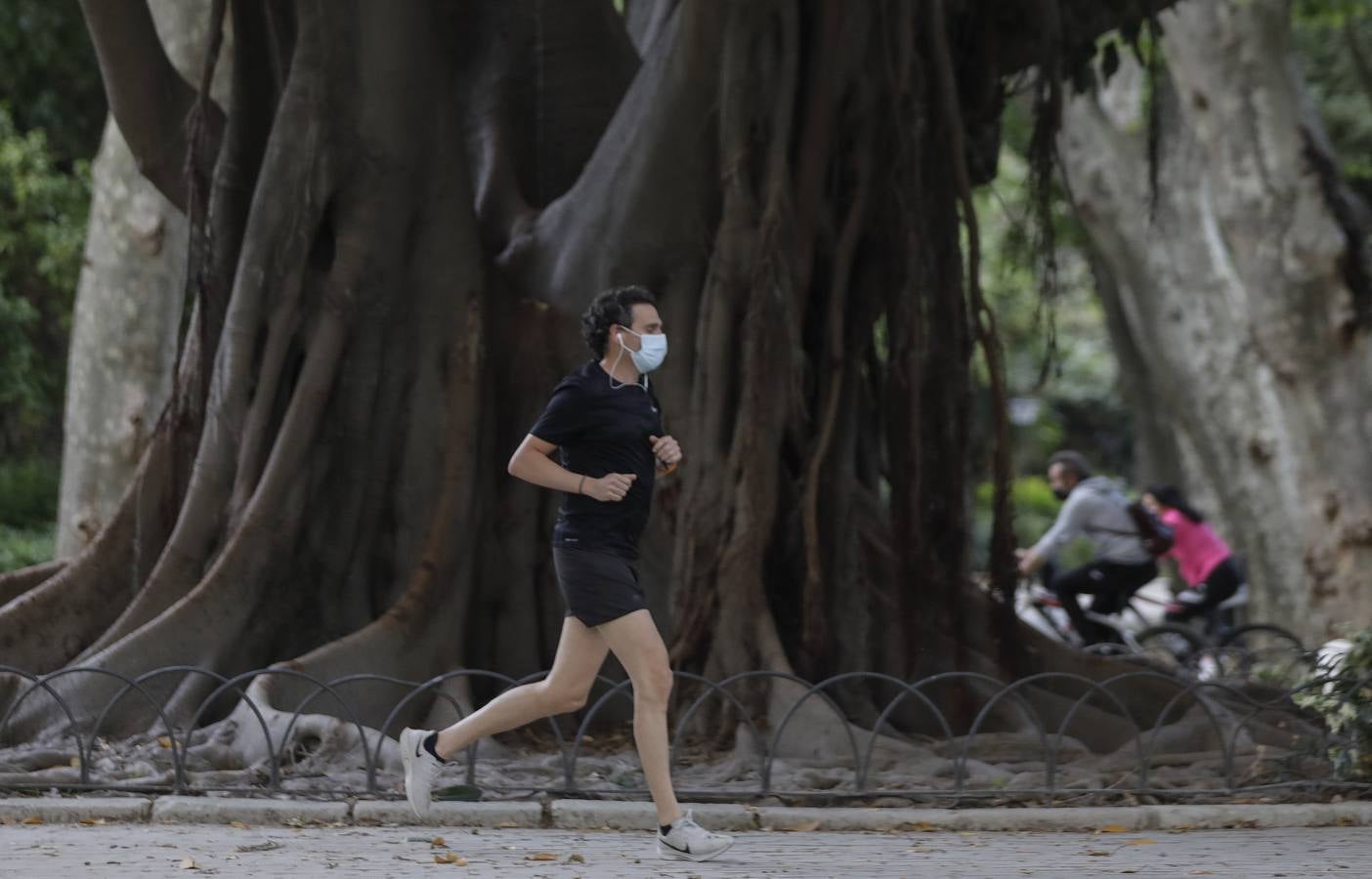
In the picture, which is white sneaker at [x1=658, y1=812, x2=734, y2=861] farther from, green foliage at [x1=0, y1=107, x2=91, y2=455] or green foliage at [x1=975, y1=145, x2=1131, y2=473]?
green foliage at [x1=975, y1=145, x2=1131, y2=473]

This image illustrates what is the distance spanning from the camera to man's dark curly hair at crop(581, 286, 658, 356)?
6.17 m

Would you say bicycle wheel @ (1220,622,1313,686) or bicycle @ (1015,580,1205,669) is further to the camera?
bicycle @ (1015,580,1205,669)

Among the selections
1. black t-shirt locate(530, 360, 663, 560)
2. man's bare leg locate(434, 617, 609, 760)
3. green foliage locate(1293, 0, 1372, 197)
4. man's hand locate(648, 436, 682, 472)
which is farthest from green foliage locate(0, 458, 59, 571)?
green foliage locate(1293, 0, 1372, 197)

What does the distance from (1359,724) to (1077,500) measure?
582cm

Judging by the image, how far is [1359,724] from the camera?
7.36 m

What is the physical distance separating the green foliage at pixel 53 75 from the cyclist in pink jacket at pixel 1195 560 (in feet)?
40.4

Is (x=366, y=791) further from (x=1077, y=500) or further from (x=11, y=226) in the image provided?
(x=11, y=226)

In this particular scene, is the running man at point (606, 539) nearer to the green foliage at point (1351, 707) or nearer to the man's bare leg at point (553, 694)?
the man's bare leg at point (553, 694)

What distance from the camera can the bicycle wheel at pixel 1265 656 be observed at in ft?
34.3

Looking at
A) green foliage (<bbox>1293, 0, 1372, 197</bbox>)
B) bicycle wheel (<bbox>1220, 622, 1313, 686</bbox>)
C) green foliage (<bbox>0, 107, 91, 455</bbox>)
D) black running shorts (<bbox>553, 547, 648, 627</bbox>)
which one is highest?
green foliage (<bbox>1293, 0, 1372, 197</bbox>)

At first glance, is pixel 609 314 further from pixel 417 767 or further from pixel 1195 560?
pixel 1195 560

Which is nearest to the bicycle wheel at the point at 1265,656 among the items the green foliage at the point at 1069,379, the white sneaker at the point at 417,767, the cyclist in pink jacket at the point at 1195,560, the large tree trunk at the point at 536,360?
the cyclist in pink jacket at the point at 1195,560

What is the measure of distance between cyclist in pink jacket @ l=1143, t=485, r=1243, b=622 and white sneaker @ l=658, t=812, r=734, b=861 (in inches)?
343

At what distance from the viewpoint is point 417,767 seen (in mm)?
6301
